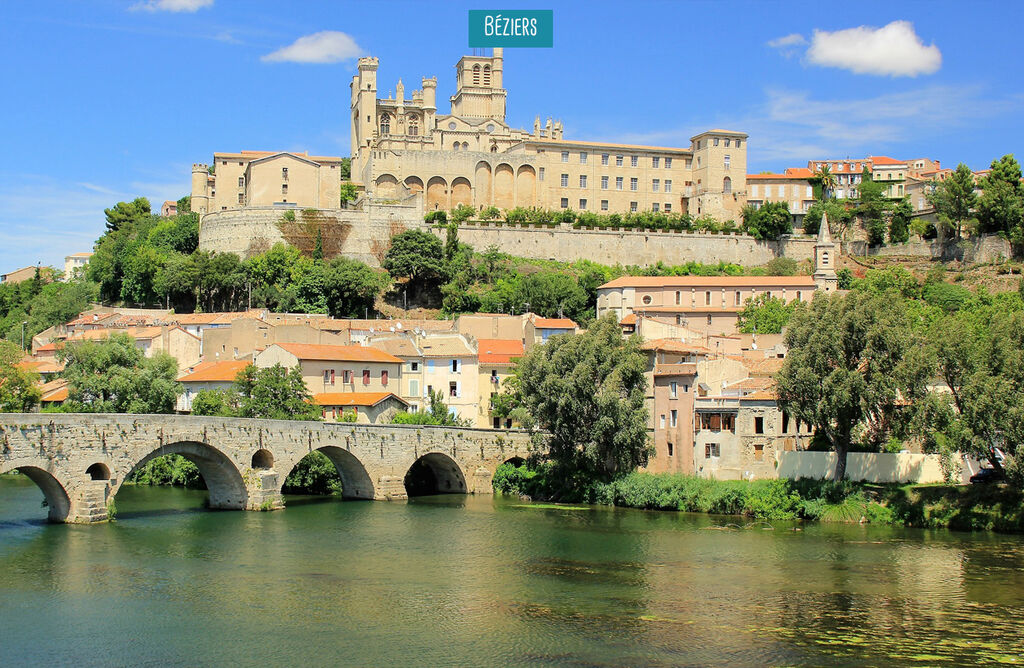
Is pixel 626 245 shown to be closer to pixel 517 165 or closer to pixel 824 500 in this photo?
pixel 517 165

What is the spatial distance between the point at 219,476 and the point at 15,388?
14.3 metres

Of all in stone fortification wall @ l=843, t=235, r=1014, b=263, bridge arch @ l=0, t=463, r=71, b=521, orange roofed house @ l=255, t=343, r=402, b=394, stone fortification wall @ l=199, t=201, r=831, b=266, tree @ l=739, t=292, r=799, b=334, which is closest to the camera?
bridge arch @ l=0, t=463, r=71, b=521

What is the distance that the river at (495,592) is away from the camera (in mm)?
23547

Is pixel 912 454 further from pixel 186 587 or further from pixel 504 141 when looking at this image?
pixel 504 141

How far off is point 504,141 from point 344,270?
28251 millimetres

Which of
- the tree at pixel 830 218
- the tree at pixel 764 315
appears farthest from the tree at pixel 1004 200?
the tree at pixel 764 315

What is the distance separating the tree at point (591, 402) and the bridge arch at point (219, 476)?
11269 mm

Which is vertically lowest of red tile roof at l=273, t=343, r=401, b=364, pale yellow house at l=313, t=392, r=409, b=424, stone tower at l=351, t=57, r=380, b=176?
pale yellow house at l=313, t=392, r=409, b=424

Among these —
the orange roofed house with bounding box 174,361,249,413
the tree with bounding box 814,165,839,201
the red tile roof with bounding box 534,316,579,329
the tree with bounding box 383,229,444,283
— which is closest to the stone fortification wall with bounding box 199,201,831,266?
the tree with bounding box 383,229,444,283

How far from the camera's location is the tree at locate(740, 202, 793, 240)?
87.8 m

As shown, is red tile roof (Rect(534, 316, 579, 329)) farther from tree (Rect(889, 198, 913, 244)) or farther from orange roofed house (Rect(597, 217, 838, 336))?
tree (Rect(889, 198, 913, 244))

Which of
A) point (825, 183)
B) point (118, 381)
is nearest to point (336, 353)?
point (118, 381)

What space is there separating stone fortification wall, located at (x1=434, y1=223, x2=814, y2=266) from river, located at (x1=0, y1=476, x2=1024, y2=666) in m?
45.7

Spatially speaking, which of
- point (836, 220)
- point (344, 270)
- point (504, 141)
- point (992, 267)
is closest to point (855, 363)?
point (344, 270)
